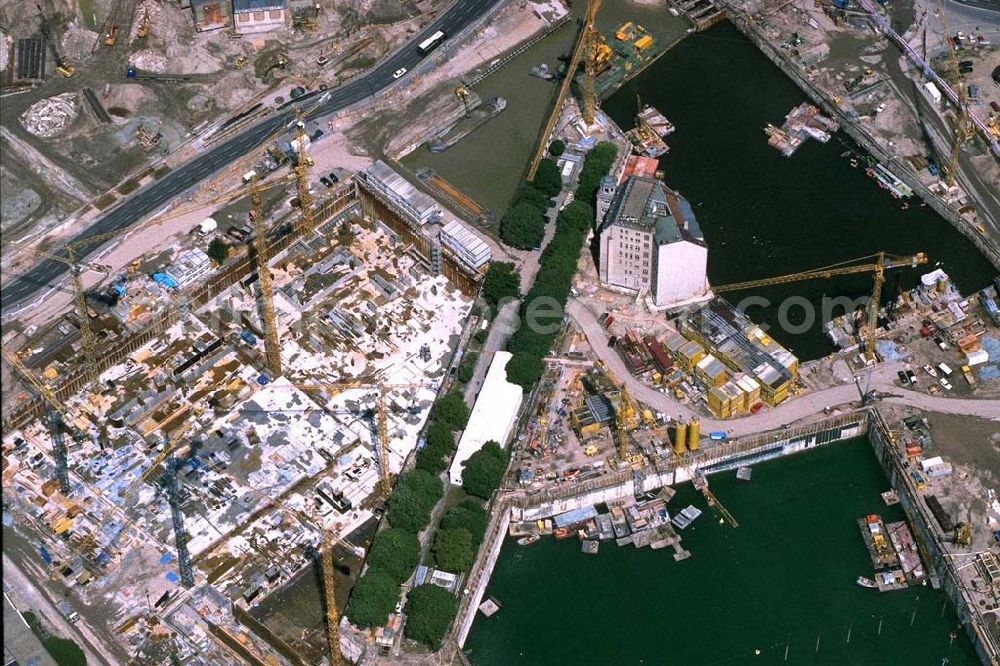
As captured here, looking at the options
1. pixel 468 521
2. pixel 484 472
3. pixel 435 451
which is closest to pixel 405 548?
pixel 468 521

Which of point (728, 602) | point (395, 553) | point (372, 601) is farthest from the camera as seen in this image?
point (728, 602)

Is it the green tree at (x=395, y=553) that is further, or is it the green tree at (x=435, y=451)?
the green tree at (x=435, y=451)

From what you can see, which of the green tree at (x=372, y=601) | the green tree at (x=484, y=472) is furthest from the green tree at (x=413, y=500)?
the green tree at (x=372, y=601)

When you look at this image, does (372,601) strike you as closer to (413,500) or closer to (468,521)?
(413,500)

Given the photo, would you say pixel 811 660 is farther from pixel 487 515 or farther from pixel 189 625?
pixel 189 625

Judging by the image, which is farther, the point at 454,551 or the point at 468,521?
the point at 468,521

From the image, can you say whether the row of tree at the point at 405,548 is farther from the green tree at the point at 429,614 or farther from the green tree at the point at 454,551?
the green tree at the point at 454,551

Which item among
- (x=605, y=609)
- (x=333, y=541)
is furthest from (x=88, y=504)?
(x=605, y=609)
